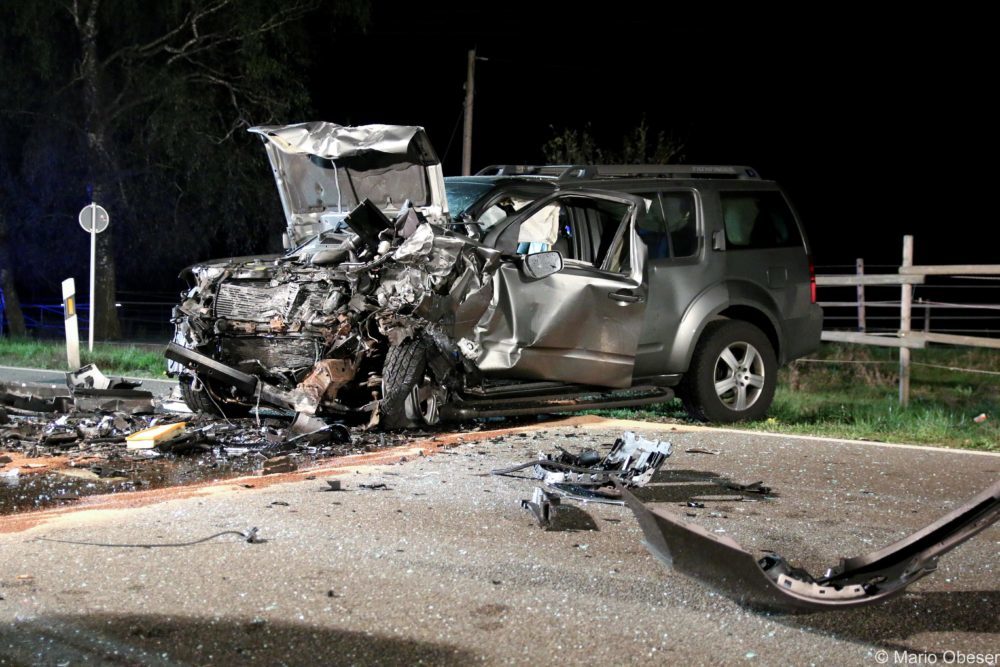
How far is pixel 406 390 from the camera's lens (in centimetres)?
862

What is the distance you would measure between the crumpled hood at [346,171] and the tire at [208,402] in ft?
5.45

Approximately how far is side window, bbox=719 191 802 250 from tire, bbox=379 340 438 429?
3314 millimetres

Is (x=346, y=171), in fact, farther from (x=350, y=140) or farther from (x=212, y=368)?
(x=212, y=368)

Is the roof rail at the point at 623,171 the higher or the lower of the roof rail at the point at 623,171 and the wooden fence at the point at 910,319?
the higher

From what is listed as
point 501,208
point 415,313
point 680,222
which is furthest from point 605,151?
point 415,313

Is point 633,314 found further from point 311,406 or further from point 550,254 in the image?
point 311,406

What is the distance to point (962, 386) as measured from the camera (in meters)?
15.1

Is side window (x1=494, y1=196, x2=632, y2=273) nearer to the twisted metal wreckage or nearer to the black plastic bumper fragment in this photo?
the black plastic bumper fragment

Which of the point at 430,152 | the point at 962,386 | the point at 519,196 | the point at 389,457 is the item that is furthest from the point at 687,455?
the point at 962,386

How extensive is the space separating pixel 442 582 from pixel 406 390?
3782 millimetres

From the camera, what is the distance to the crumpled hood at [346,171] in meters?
9.60

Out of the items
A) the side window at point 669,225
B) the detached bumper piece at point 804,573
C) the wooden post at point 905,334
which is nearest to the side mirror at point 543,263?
the side window at point 669,225

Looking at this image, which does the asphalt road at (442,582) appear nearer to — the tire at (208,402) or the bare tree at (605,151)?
the tire at (208,402)

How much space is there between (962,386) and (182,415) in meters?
10.4
